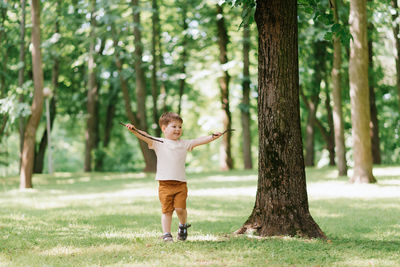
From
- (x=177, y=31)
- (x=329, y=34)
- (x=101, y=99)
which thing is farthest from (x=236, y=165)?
(x=329, y=34)

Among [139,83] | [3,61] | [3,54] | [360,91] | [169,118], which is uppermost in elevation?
[3,54]

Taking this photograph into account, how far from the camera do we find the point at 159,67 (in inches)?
1307

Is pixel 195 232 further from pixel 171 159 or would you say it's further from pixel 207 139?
pixel 207 139

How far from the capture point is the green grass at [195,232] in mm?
6102

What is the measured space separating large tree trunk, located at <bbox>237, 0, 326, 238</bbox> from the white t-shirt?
105 cm

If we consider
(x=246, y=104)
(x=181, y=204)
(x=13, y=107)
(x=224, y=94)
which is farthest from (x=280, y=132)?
(x=224, y=94)

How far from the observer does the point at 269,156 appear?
7250 millimetres

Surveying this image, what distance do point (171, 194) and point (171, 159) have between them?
0.45 m

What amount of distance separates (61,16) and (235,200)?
1239 centimetres

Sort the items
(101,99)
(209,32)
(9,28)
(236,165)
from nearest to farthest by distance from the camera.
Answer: (9,28), (209,32), (101,99), (236,165)

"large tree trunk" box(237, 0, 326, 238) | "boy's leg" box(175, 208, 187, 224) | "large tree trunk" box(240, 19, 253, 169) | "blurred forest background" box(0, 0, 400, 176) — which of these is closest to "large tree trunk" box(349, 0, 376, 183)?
"blurred forest background" box(0, 0, 400, 176)

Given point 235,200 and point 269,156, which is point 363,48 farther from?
point 269,156

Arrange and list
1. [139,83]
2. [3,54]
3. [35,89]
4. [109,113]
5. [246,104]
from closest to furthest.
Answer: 1. [35,89]
2. [139,83]
3. [246,104]
4. [3,54]
5. [109,113]

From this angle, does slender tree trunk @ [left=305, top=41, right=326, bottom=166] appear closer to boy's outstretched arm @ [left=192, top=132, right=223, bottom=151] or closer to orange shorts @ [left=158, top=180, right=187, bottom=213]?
boy's outstretched arm @ [left=192, top=132, right=223, bottom=151]
